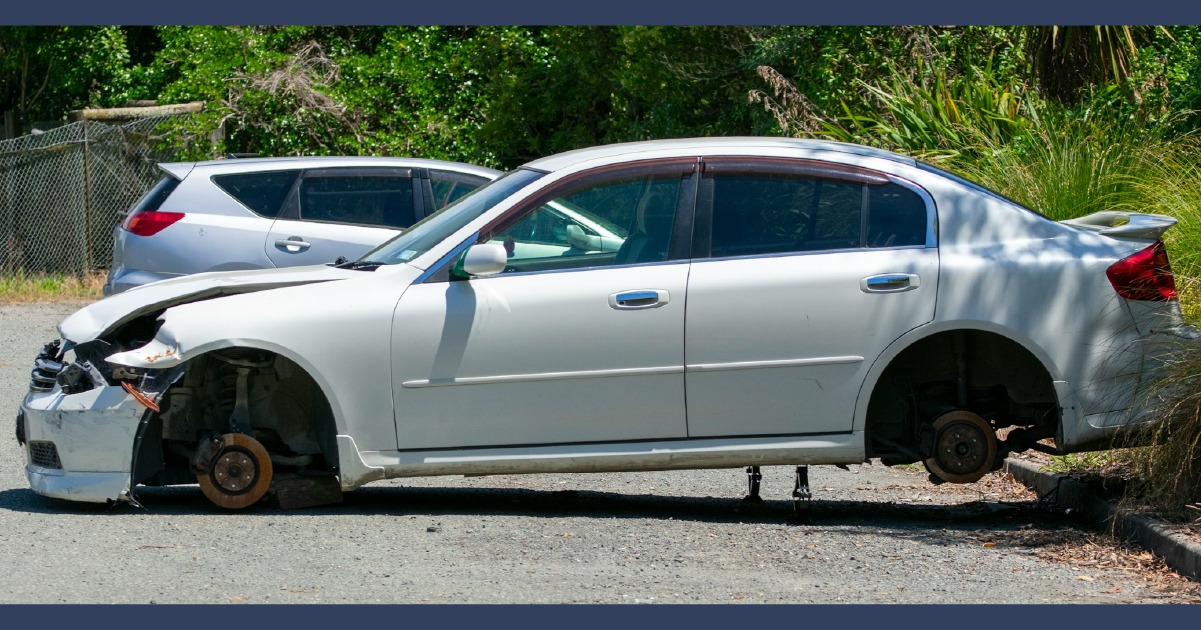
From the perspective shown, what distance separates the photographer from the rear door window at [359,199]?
397 inches

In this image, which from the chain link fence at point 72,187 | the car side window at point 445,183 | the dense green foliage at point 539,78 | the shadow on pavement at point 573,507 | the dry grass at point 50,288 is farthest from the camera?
the chain link fence at point 72,187

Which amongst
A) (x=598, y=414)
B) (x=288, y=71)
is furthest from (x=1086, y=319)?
(x=288, y=71)

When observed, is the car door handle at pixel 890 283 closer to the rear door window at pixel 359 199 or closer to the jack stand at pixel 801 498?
the jack stand at pixel 801 498

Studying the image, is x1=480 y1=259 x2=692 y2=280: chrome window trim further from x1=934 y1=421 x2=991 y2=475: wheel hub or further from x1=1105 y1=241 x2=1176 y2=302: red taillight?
x1=1105 y1=241 x2=1176 y2=302: red taillight

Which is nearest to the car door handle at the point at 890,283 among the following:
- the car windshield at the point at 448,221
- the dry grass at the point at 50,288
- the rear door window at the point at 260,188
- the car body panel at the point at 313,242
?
the car windshield at the point at 448,221

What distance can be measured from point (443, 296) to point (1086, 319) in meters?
2.97

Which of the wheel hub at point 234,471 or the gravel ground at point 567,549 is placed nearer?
the gravel ground at point 567,549

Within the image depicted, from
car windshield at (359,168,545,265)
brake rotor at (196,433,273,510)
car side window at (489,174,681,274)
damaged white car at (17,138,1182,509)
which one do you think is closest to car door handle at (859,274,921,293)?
damaged white car at (17,138,1182,509)

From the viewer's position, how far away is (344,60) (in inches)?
693

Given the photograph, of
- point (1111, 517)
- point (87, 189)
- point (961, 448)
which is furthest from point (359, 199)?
point (87, 189)

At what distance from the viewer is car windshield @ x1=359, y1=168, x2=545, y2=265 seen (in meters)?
5.87

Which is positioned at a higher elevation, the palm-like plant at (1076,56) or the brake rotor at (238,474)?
the palm-like plant at (1076,56)

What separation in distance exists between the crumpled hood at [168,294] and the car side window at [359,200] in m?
4.25

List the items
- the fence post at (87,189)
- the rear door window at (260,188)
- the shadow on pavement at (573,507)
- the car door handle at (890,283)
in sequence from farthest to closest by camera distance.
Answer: the fence post at (87,189)
the rear door window at (260,188)
the shadow on pavement at (573,507)
the car door handle at (890,283)
